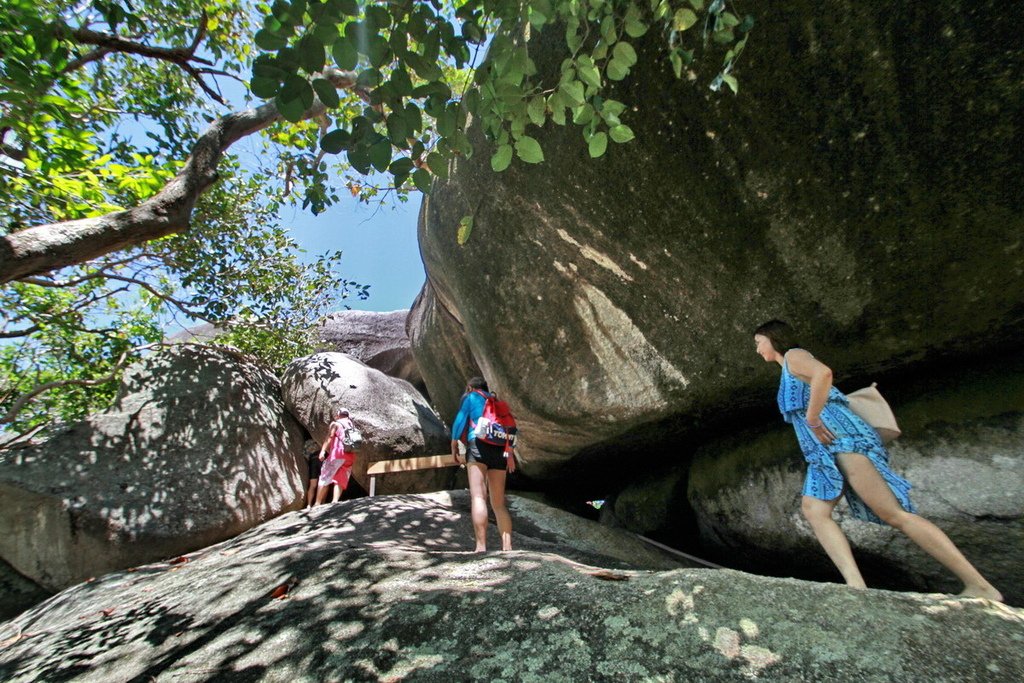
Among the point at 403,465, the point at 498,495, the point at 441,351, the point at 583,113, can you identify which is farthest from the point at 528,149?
the point at 403,465

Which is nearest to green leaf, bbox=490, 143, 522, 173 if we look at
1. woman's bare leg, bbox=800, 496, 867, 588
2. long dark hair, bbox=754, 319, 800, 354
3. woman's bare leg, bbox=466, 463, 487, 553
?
long dark hair, bbox=754, 319, 800, 354

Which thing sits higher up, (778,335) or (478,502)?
(778,335)

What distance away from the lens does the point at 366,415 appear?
927 centimetres

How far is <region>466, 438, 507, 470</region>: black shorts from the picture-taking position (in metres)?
4.81

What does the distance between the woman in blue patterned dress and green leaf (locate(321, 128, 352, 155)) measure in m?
2.90

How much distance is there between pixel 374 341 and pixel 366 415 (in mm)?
5842

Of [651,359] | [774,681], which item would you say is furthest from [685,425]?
[774,681]

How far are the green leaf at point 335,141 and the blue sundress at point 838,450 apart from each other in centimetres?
301

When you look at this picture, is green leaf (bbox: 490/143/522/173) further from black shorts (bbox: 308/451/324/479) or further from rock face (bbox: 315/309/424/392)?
rock face (bbox: 315/309/424/392)

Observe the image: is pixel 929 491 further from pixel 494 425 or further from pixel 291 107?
pixel 291 107

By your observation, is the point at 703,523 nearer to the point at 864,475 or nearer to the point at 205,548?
the point at 864,475

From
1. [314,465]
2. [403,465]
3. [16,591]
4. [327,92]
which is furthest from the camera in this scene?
[314,465]

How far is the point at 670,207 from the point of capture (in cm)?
429

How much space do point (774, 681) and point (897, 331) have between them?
334 centimetres
